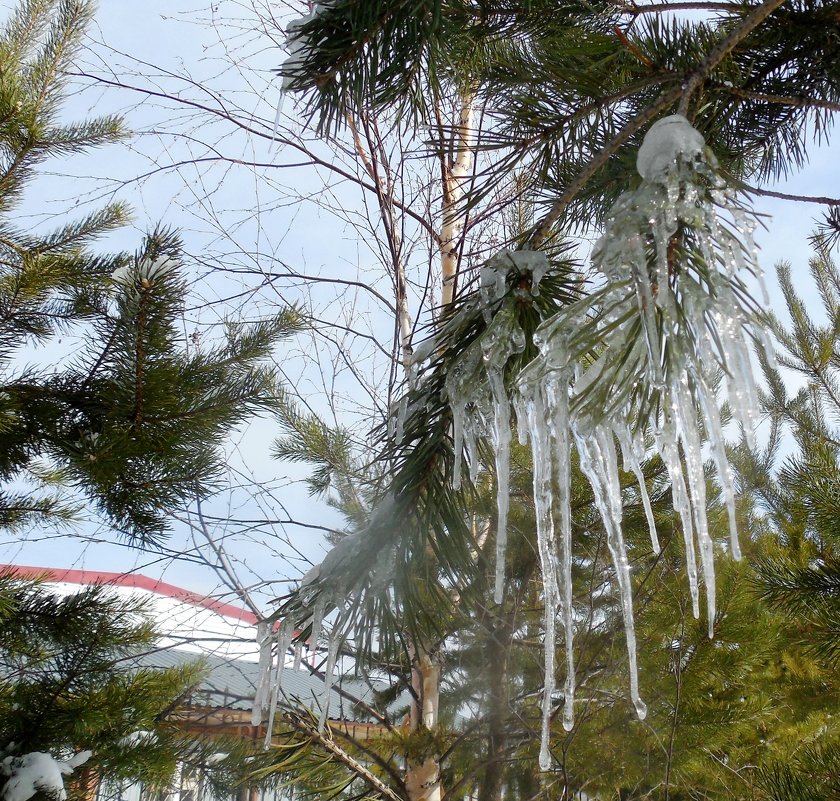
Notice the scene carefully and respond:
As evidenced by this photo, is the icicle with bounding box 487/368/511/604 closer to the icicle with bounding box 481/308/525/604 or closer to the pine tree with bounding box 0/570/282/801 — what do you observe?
the icicle with bounding box 481/308/525/604

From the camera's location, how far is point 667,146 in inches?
23.1

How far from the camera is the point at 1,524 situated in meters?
2.47

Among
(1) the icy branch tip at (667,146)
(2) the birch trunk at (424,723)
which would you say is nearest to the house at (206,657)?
(2) the birch trunk at (424,723)

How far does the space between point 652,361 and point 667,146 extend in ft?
0.72

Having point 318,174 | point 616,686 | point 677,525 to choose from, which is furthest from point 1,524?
point 616,686

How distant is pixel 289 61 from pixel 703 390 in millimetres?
706

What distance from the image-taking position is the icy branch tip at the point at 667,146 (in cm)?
58

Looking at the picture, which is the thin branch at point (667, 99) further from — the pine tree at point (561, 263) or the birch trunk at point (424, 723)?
the birch trunk at point (424, 723)

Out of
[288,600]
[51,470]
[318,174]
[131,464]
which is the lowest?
[288,600]

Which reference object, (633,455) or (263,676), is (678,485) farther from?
(263,676)

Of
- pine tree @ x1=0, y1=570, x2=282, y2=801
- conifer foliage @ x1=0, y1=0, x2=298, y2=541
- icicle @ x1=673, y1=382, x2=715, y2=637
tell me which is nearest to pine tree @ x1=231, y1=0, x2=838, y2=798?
icicle @ x1=673, y1=382, x2=715, y2=637

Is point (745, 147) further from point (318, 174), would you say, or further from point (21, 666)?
point (21, 666)

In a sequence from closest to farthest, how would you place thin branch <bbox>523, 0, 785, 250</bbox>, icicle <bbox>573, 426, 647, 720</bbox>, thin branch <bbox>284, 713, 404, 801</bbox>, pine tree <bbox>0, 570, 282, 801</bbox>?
icicle <bbox>573, 426, 647, 720</bbox> → thin branch <bbox>523, 0, 785, 250</bbox> → thin branch <bbox>284, 713, 404, 801</bbox> → pine tree <bbox>0, 570, 282, 801</bbox>

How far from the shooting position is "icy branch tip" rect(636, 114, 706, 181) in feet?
1.89
